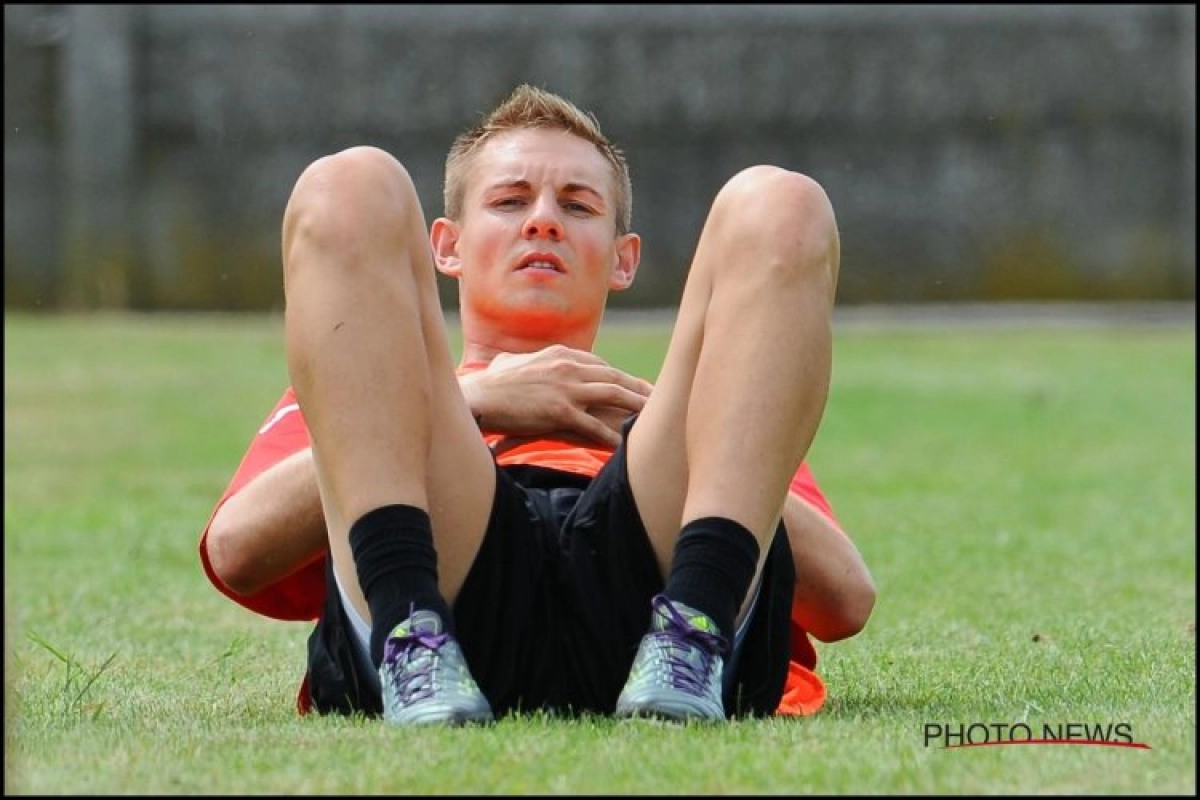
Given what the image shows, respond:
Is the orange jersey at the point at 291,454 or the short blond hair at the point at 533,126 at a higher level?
the short blond hair at the point at 533,126

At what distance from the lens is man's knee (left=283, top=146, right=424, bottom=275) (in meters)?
3.16

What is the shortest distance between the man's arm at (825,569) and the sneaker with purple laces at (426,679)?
2.43 ft

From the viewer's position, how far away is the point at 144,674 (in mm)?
4312

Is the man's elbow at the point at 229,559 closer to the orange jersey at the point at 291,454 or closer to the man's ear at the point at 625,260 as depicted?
the orange jersey at the point at 291,454

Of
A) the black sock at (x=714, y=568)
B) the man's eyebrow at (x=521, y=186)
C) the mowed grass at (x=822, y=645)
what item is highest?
the man's eyebrow at (x=521, y=186)

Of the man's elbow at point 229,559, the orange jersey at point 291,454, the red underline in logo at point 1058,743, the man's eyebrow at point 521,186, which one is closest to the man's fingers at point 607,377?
the orange jersey at point 291,454

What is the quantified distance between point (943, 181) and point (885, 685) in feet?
41.9

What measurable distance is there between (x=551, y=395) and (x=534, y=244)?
0.37 meters

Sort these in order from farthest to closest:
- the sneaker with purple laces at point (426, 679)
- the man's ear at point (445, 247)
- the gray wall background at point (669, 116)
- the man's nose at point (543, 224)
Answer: the gray wall background at point (669, 116), the man's ear at point (445, 247), the man's nose at point (543, 224), the sneaker with purple laces at point (426, 679)

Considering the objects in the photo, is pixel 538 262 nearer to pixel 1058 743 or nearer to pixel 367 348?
pixel 367 348

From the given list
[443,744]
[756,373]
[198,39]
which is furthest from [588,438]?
[198,39]

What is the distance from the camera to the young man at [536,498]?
10.2 ft

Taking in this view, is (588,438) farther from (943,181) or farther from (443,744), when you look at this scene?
(943,181)

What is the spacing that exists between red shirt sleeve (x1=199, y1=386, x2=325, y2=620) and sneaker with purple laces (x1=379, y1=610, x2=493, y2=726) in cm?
59
